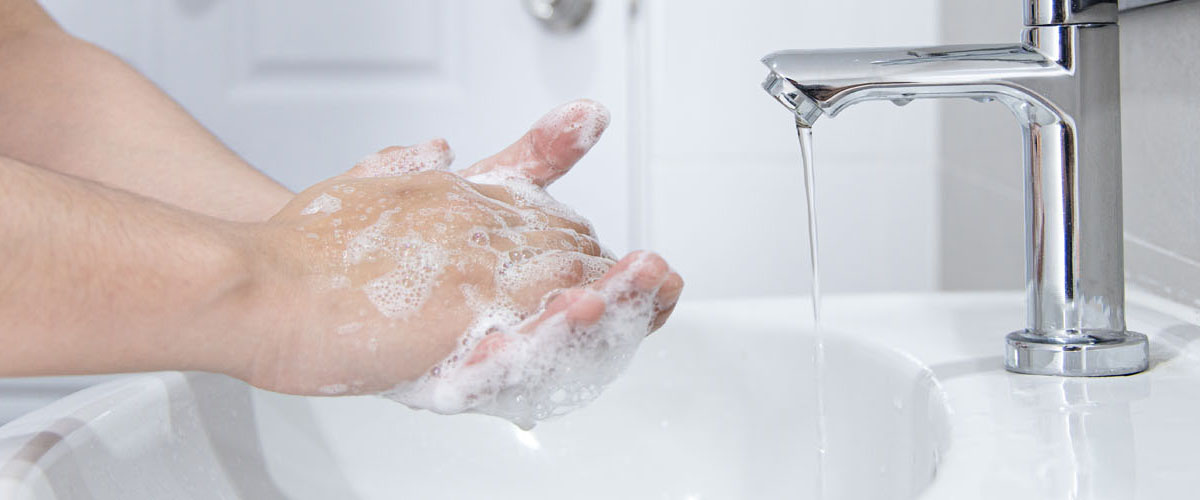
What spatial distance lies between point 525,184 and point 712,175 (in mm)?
531

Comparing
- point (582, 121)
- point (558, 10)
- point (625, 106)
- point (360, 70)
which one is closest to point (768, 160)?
point (625, 106)

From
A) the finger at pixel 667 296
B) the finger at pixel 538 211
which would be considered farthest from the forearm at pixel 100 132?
the finger at pixel 667 296

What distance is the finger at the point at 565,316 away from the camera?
0.39 meters

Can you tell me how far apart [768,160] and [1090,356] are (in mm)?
622

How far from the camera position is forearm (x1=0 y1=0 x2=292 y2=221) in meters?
0.59

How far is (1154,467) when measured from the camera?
0.31 m

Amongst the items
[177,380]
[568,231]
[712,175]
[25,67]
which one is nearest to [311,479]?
[177,380]

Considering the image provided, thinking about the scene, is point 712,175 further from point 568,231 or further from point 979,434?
point 979,434

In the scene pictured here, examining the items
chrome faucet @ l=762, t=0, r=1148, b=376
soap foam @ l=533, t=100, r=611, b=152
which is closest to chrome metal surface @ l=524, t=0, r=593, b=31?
soap foam @ l=533, t=100, r=611, b=152

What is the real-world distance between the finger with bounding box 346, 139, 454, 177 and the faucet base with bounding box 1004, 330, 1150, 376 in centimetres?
A: 32

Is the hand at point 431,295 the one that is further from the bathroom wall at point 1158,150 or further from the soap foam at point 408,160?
the bathroom wall at point 1158,150

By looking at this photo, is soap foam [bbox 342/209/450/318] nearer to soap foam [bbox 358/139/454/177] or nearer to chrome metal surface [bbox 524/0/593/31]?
soap foam [bbox 358/139/454/177]

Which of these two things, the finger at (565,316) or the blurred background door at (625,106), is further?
the blurred background door at (625,106)

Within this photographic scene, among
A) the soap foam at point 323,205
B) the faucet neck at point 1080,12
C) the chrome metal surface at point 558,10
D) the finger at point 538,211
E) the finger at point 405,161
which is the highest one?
the chrome metal surface at point 558,10
